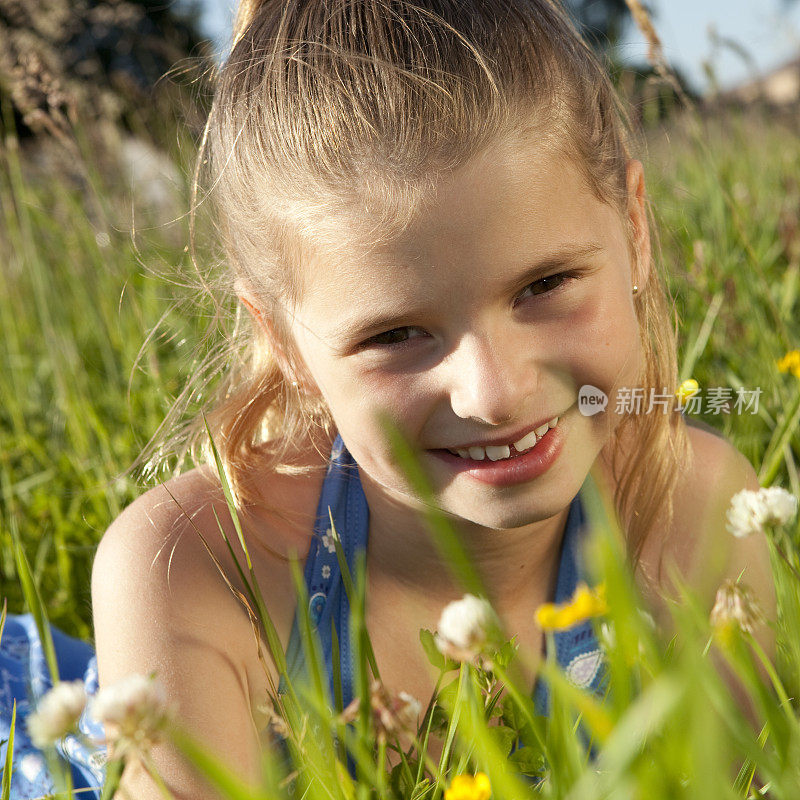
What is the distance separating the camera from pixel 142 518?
1.27 m

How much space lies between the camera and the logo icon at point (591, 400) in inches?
44.5

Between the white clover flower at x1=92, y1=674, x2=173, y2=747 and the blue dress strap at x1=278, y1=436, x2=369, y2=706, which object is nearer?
the white clover flower at x1=92, y1=674, x2=173, y2=747

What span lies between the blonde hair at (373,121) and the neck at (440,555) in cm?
18

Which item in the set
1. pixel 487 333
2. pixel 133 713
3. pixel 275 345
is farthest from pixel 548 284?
pixel 133 713

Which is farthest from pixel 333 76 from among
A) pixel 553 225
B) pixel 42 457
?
pixel 42 457

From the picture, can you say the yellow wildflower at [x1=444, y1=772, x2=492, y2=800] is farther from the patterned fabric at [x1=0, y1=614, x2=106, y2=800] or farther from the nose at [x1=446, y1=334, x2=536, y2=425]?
the patterned fabric at [x1=0, y1=614, x2=106, y2=800]

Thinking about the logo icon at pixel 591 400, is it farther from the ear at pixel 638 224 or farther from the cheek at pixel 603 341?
the ear at pixel 638 224

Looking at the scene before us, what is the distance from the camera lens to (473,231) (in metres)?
0.98

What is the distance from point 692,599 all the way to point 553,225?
1.97 ft

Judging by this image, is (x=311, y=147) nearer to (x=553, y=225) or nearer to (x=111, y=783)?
(x=553, y=225)

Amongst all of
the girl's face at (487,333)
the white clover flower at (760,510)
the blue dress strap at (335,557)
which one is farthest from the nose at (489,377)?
the blue dress strap at (335,557)

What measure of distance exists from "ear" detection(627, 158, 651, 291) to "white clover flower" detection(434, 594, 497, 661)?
31.8 inches

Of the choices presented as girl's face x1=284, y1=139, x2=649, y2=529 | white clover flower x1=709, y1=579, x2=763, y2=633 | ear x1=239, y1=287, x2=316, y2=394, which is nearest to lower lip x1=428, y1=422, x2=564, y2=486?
girl's face x1=284, y1=139, x2=649, y2=529

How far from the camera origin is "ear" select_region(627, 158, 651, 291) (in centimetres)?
130
